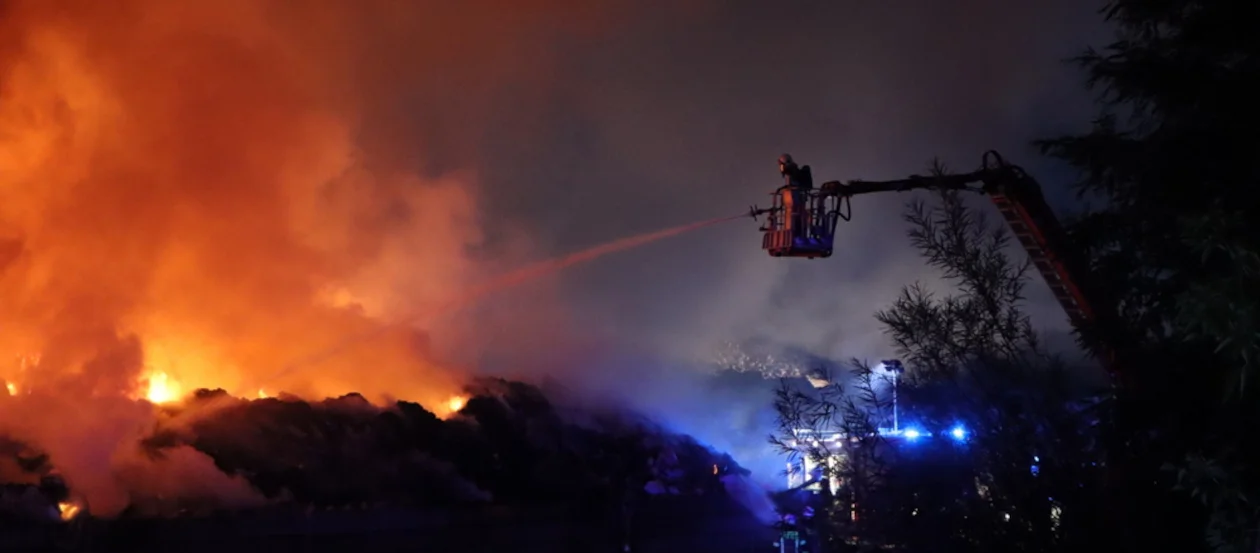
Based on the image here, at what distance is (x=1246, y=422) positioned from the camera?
5.07 metres

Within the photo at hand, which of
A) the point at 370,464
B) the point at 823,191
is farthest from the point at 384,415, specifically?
the point at 823,191

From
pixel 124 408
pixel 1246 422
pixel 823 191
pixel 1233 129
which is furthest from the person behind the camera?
pixel 124 408

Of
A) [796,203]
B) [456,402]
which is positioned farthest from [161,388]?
[796,203]

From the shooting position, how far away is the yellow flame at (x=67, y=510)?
40.9 ft

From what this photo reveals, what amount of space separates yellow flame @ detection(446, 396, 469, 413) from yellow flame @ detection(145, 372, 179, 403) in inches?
223

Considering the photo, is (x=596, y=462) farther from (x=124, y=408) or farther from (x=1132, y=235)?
(x=1132, y=235)

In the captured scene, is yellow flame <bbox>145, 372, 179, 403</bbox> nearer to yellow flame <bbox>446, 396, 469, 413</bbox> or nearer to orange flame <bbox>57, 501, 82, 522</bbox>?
orange flame <bbox>57, 501, 82, 522</bbox>

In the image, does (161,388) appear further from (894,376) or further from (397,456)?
(894,376)

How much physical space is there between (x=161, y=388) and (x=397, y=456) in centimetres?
442

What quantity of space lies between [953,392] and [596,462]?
1412cm


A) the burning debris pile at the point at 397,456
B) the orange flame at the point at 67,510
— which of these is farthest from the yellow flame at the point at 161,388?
the orange flame at the point at 67,510

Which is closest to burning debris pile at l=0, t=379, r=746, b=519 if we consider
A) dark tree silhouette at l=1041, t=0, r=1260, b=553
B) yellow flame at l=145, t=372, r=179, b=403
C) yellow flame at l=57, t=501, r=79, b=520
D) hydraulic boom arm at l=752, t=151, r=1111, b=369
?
yellow flame at l=57, t=501, r=79, b=520

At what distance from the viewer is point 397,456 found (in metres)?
16.5

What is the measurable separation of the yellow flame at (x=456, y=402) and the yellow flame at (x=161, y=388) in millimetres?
5676
